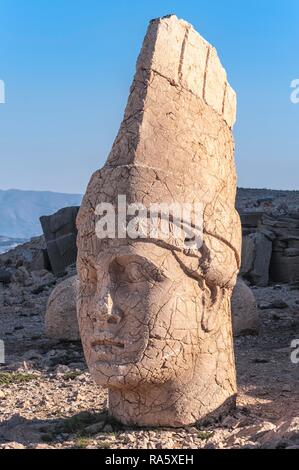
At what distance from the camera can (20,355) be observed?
34.8ft

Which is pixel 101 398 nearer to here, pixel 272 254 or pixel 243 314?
pixel 243 314

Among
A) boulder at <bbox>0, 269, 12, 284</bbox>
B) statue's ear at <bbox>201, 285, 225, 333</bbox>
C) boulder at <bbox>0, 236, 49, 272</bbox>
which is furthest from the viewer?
boulder at <bbox>0, 236, 49, 272</bbox>

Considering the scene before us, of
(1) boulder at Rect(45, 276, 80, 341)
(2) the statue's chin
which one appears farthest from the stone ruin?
(2) the statue's chin

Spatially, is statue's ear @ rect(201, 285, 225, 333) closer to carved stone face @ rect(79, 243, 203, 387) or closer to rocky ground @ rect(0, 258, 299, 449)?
carved stone face @ rect(79, 243, 203, 387)

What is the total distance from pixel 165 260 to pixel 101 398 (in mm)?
2603

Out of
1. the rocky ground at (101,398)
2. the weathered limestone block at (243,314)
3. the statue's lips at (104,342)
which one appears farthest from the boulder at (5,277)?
the statue's lips at (104,342)

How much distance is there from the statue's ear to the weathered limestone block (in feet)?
16.2

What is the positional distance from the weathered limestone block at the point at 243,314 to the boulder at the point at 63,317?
244 cm

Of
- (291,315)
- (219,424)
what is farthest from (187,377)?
(291,315)

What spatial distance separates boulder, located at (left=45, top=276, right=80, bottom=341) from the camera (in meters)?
11.2

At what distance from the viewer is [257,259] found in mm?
17281

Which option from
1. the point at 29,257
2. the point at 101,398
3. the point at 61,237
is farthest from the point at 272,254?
the point at 101,398
